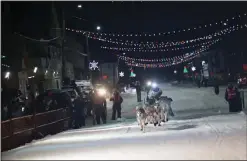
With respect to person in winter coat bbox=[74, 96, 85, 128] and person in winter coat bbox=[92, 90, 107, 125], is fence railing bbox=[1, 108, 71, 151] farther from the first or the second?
person in winter coat bbox=[92, 90, 107, 125]

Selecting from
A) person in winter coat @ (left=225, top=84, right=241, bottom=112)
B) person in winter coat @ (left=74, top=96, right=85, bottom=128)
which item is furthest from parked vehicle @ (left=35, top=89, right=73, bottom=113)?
person in winter coat @ (left=225, top=84, right=241, bottom=112)

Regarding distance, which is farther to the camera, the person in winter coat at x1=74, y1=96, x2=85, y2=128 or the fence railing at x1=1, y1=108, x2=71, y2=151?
the person in winter coat at x1=74, y1=96, x2=85, y2=128

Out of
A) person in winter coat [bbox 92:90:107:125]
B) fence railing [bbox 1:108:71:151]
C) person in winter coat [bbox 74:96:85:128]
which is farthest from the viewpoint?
person in winter coat [bbox 92:90:107:125]

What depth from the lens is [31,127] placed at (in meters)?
16.5

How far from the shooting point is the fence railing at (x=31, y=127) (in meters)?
14.4

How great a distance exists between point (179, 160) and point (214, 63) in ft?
281

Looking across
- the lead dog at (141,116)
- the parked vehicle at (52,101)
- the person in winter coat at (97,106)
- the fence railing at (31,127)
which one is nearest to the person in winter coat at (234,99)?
the person in winter coat at (97,106)

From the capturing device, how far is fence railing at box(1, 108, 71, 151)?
1442 centimetres

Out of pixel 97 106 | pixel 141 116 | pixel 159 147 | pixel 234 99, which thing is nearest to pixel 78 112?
pixel 97 106

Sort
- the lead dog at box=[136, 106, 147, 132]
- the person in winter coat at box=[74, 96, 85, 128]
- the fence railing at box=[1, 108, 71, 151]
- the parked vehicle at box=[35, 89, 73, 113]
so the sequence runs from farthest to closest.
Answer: the parked vehicle at box=[35, 89, 73, 113] → the person in winter coat at box=[74, 96, 85, 128] → the lead dog at box=[136, 106, 147, 132] → the fence railing at box=[1, 108, 71, 151]

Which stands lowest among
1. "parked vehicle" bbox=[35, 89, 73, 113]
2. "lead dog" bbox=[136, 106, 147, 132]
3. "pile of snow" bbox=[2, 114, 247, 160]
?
"pile of snow" bbox=[2, 114, 247, 160]

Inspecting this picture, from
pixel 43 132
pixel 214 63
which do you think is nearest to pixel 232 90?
pixel 43 132

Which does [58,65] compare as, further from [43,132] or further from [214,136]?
[214,136]

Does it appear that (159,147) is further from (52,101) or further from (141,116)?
(52,101)
